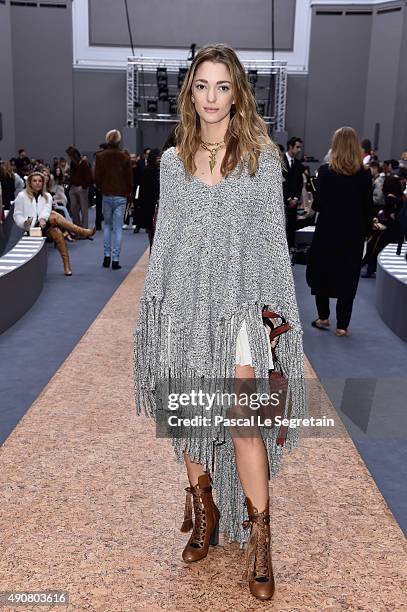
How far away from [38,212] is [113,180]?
878mm

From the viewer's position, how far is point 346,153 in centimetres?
454

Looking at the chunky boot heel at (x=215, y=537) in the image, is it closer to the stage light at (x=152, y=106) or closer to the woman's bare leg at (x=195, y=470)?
the woman's bare leg at (x=195, y=470)

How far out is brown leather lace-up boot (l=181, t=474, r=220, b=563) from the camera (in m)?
2.00

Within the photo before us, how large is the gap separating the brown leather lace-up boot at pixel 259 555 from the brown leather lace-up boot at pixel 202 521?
166mm

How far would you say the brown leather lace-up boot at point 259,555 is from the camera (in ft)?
6.04

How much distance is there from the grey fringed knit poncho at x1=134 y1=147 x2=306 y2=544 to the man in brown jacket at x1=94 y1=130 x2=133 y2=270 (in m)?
5.41

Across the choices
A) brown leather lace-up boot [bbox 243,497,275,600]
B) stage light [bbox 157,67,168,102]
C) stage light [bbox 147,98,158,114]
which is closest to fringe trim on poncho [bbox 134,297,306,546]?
brown leather lace-up boot [bbox 243,497,275,600]

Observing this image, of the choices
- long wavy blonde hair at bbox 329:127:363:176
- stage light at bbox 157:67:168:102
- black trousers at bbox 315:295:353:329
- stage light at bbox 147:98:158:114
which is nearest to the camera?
long wavy blonde hair at bbox 329:127:363:176

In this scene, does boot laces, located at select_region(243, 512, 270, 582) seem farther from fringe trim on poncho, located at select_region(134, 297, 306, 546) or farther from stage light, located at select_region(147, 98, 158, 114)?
stage light, located at select_region(147, 98, 158, 114)

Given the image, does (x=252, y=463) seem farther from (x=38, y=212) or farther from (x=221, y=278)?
(x=38, y=212)

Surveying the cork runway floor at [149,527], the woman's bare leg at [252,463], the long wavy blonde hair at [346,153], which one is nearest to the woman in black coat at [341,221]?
the long wavy blonde hair at [346,153]

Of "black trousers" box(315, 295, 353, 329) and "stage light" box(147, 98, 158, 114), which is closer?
"black trousers" box(315, 295, 353, 329)

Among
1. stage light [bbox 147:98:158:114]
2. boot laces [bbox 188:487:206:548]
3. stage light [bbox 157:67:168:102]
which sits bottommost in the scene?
boot laces [bbox 188:487:206:548]

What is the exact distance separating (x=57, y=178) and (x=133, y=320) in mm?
6598
